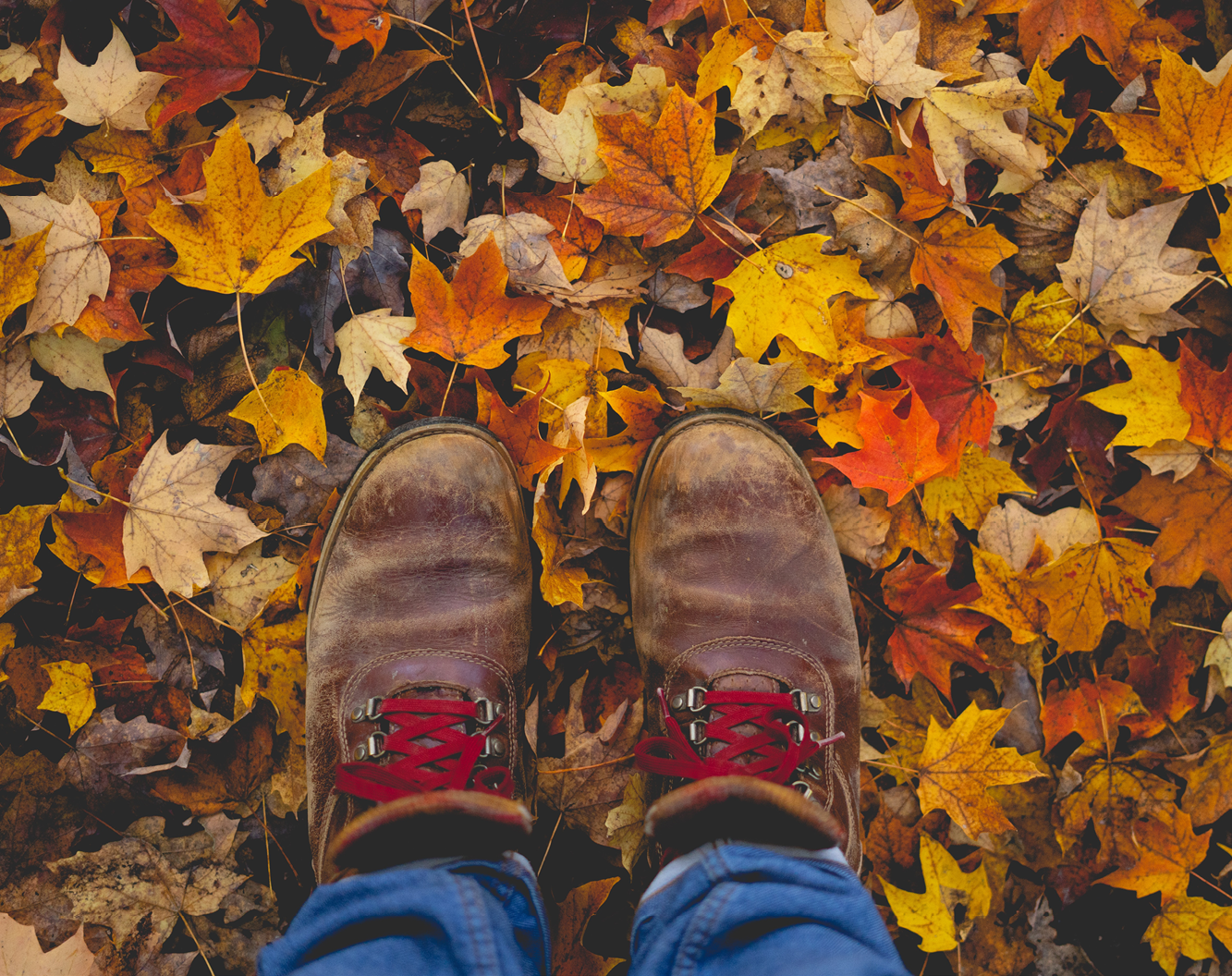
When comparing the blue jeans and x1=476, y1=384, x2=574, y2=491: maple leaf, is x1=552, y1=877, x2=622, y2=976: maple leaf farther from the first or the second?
x1=476, y1=384, x2=574, y2=491: maple leaf

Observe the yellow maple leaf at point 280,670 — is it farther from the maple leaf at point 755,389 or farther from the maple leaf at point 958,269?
the maple leaf at point 958,269

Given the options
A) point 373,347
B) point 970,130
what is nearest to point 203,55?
point 373,347

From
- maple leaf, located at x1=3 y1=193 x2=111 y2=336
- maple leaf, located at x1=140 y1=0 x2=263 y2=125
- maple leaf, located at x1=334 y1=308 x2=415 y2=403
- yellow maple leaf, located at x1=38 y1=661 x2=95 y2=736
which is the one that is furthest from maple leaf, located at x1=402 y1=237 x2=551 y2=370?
yellow maple leaf, located at x1=38 y1=661 x2=95 y2=736

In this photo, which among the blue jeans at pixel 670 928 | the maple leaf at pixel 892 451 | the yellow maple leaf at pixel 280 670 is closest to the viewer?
the blue jeans at pixel 670 928

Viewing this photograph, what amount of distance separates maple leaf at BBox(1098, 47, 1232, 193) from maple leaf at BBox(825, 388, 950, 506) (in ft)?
1.87

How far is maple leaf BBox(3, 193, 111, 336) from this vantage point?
3.75 ft

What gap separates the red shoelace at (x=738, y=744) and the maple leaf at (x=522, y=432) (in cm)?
45

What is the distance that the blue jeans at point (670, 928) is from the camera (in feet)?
2.42

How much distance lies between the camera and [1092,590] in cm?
128

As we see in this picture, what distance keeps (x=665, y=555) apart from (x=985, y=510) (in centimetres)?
58

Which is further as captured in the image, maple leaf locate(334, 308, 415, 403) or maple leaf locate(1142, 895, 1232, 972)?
maple leaf locate(1142, 895, 1232, 972)

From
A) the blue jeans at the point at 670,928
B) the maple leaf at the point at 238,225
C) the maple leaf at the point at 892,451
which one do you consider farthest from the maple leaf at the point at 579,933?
the maple leaf at the point at 238,225

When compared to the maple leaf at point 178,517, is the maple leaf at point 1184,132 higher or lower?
higher

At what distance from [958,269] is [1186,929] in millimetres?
1324
